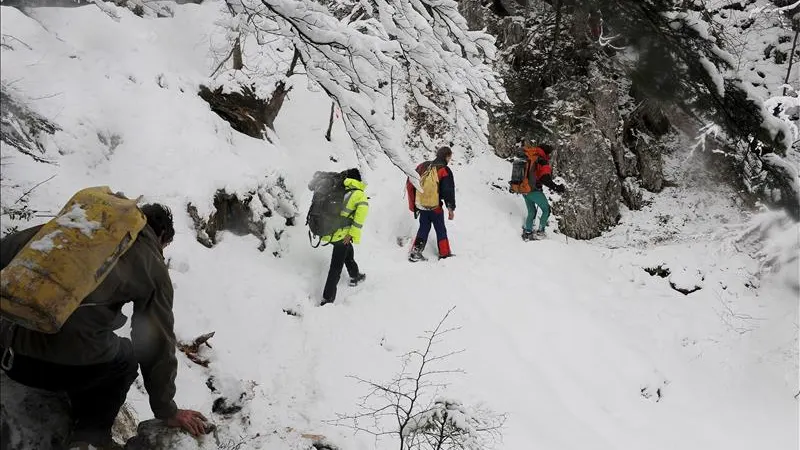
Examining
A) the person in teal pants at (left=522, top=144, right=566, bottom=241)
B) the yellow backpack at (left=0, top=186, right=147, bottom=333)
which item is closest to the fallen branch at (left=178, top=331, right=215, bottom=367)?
the yellow backpack at (left=0, top=186, right=147, bottom=333)

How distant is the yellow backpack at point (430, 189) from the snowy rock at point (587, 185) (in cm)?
368

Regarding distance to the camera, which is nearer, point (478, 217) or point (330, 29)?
point (330, 29)

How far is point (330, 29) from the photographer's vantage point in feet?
8.19

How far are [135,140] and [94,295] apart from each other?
4490mm

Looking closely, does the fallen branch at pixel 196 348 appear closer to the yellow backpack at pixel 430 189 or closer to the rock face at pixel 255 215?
the rock face at pixel 255 215

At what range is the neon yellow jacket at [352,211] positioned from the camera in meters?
5.81

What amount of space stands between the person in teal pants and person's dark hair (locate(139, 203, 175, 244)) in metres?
6.66

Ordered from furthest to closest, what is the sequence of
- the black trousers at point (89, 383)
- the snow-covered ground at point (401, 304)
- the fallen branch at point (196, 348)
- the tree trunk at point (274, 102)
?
the tree trunk at point (274, 102) < the snow-covered ground at point (401, 304) < the fallen branch at point (196, 348) < the black trousers at point (89, 383)

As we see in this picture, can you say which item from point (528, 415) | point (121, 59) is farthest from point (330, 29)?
point (121, 59)

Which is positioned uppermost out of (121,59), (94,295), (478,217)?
(94,295)

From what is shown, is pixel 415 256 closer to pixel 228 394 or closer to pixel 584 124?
pixel 228 394

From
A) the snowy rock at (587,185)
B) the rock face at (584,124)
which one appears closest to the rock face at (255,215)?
the rock face at (584,124)

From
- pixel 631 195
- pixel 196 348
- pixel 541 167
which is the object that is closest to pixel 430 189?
pixel 541 167

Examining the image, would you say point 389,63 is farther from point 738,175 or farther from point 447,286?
point 447,286
